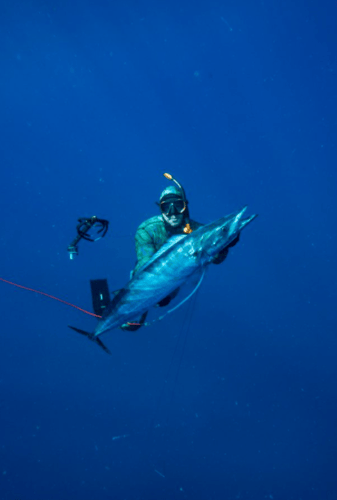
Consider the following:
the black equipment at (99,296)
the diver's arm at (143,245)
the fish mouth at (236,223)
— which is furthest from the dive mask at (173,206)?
the fish mouth at (236,223)

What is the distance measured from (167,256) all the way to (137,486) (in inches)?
236

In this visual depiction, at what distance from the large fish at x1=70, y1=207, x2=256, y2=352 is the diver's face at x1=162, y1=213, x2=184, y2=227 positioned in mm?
1036

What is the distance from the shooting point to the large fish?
155 cm

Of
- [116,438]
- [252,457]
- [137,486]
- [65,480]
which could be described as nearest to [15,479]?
[65,480]

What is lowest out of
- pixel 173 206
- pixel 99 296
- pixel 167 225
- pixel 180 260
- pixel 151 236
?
pixel 99 296

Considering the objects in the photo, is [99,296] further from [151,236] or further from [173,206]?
A: [173,206]

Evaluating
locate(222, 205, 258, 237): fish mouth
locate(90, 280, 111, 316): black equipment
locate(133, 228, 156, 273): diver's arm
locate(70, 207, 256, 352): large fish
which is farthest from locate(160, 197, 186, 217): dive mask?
locate(222, 205, 258, 237): fish mouth

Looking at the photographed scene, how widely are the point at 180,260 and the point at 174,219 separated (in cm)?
120

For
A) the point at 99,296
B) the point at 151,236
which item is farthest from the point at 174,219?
the point at 99,296

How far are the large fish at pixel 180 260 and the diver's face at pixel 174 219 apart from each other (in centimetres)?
104

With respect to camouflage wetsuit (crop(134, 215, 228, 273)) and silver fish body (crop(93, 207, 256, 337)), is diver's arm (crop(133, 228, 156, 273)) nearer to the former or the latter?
camouflage wetsuit (crop(134, 215, 228, 273))

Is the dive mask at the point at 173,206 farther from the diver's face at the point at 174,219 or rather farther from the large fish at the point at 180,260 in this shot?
the large fish at the point at 180,260

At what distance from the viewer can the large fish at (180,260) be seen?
1547 millimetres

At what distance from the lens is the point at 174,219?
2.76 m
